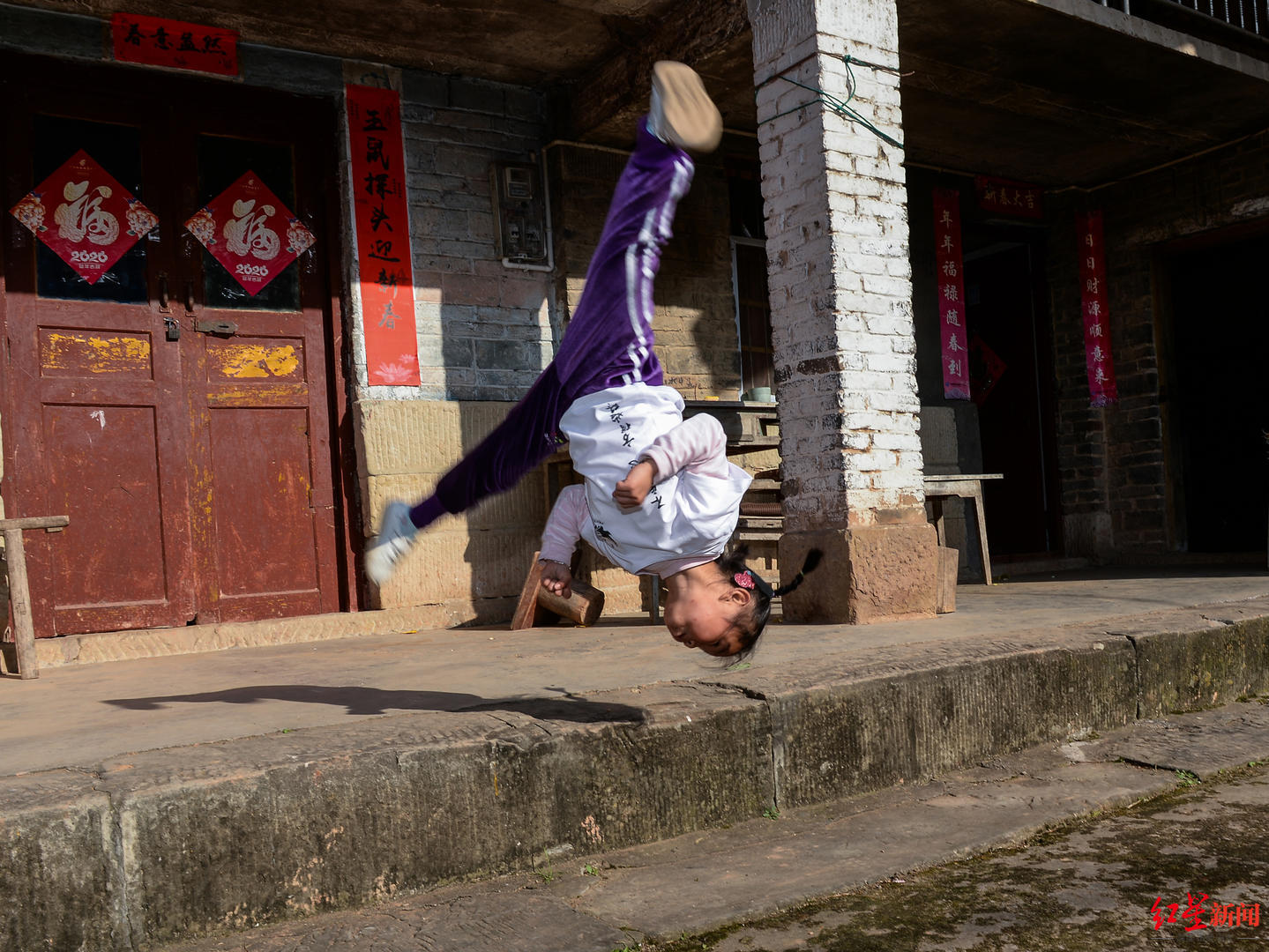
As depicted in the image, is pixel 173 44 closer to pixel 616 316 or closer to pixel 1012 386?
pixel 616 316

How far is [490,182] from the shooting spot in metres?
6.83

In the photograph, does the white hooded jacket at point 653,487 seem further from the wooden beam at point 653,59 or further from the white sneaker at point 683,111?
the wooden beam at point 653,59

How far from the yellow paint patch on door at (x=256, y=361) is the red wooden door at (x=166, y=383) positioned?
0.4 inches

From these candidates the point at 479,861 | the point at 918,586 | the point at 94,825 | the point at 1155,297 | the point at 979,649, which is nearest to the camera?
the point at 94,825

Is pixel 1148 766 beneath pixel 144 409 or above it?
beneath

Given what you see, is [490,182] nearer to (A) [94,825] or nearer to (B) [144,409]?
(B) [144,409]

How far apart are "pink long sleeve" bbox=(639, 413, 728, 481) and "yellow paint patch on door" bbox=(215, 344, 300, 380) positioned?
4158 mm

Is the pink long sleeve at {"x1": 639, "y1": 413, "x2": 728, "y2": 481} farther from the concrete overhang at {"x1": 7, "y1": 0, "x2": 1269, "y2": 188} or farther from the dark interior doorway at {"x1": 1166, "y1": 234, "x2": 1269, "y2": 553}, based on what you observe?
the dark interior doorway at {"x1": 1166, "y1": 234, "x2": 1269, "y2": 553}

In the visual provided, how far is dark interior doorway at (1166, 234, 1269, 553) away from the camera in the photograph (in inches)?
367

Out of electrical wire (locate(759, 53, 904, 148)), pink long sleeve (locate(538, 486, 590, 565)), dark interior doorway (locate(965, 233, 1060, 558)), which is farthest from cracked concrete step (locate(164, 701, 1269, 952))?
dark interior doorway (locate(965, 233, 1060, 558))

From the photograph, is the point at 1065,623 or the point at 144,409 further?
the point at 144,409

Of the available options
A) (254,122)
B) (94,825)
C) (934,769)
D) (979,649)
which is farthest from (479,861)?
(254,122)

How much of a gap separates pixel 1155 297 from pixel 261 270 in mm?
7735

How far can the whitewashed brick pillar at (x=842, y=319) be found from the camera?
5078 mm
